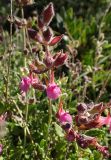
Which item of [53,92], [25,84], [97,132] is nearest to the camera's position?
[53,92]

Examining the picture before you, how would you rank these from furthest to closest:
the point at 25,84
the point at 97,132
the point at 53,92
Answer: the point at 97,132
the point at 25,84
the point at 53,92

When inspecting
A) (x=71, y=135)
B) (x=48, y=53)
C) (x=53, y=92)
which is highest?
(x=48, y=53)

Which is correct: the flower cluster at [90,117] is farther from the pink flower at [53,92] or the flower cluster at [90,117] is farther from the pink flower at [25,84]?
the pink flower at [25,84]

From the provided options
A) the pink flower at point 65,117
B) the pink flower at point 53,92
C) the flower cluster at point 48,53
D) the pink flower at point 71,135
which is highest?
the flower cluster at point 48,53

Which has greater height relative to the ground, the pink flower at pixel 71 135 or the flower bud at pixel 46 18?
the flower bud at pixel 46 18

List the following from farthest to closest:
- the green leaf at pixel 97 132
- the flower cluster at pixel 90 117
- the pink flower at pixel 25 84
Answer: the green leaf at pixel 97 132 < the pink flower at pixel 25 84 < the flower cluster at pixel 90 117

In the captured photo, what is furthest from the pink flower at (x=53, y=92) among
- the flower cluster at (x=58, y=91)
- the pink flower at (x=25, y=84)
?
the pink flower at (x=25, y=84)

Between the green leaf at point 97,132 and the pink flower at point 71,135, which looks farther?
the green leaf at point 97,132

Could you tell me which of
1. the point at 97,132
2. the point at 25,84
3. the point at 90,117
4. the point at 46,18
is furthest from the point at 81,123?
the point at 97,132

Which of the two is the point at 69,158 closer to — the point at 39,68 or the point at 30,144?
the point at 30,144

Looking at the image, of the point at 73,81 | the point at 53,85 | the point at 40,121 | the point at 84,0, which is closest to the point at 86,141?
the point at 53,85

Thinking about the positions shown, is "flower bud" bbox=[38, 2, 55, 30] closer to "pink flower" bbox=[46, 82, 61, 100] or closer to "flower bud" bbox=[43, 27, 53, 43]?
"flower bud" bbox=[43, 27, 53, 43]

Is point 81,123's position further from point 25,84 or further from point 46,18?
point 46,18

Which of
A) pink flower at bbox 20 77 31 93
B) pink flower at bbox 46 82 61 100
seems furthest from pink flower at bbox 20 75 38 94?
pink flower at bbox 46 82 61 100
